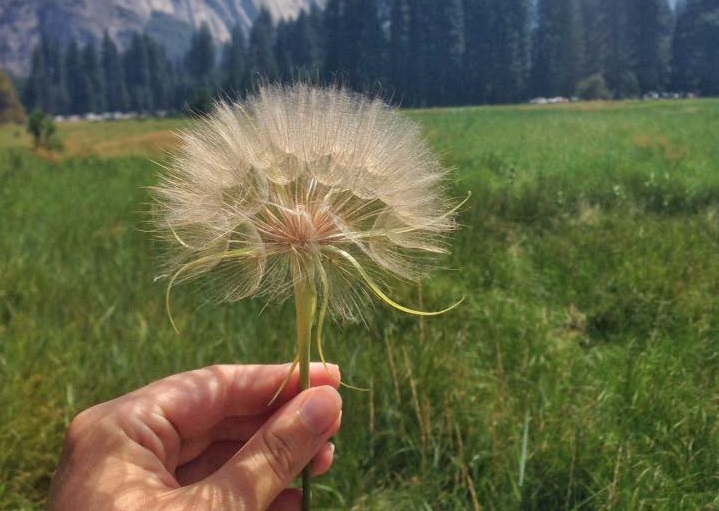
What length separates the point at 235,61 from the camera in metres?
5.32

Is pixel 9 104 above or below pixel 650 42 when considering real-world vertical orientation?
below

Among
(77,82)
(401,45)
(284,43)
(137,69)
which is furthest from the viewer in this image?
(77,82)

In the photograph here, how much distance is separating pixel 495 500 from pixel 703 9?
341 centimetres

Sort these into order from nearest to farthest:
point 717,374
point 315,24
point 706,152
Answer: point 717,374, point 706,152, point 315,24

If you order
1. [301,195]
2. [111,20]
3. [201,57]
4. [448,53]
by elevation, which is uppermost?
[111,20]

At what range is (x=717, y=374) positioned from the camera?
2.27 m

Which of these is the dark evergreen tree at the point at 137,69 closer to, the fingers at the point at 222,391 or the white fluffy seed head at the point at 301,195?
the fingers at the point at 222,391

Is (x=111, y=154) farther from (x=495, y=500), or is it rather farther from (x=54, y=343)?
(x=495, y=500)

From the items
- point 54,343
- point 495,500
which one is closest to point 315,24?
point 54,343

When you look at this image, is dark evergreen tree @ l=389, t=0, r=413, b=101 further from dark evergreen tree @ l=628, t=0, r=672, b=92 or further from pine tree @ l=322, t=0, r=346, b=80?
dark evergreen tree @ l=628, t=0, r=672, b=92

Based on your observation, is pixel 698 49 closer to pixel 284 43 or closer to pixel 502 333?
pixel 502 333

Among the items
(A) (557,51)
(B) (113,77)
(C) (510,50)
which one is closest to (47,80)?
(B) (113,77)

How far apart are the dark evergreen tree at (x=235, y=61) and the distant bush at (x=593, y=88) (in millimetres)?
2243

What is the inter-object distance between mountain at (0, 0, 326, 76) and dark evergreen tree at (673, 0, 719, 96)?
3.36m
